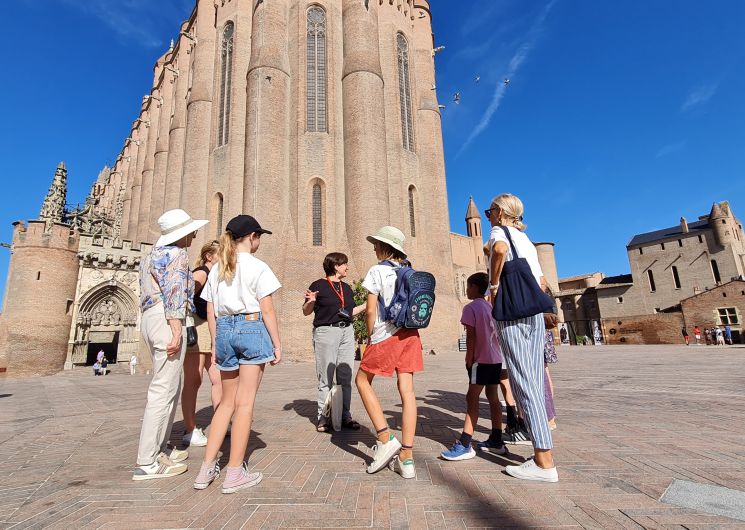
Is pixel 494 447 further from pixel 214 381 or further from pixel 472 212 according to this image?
pixel 472 212

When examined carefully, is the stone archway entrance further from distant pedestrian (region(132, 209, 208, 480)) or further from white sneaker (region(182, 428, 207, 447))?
distant pedestrian (region(132, 209, 208, 480))

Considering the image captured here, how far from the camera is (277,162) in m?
19.4

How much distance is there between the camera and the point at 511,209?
273 cm

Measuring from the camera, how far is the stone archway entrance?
1873 centimetres

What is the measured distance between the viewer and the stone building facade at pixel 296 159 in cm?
1867

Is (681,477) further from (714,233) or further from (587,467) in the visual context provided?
(714,233)

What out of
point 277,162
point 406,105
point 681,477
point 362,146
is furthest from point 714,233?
point 681,477

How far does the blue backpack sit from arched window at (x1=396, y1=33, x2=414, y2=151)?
22117 mm

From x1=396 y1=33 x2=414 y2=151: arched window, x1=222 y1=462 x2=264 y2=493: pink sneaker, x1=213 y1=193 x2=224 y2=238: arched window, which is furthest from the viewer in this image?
x1=396 y1=33 x2=414 y2=151: arched window

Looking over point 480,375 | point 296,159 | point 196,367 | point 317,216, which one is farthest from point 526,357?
point 296,159

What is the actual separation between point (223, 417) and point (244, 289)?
0.82m

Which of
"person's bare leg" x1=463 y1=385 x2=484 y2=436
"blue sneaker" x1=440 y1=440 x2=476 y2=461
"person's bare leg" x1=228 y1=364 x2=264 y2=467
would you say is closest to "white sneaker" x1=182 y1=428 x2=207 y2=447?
"person's bare leg" x1=228 y1=364 x2=264 y2=467

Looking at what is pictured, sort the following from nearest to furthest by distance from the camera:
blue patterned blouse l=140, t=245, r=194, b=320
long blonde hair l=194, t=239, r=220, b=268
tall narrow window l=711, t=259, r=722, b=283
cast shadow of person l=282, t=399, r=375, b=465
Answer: blue patterned blouse l=140, t=245, r=194, b=320 < cast shadow of person l=282, t=399, r=375, b=465 < long blonde hair l=194, t=239, r=220, b=268 < tall narrow window l=711, t=259, r=722, b=283

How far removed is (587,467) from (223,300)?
8.67 feet
